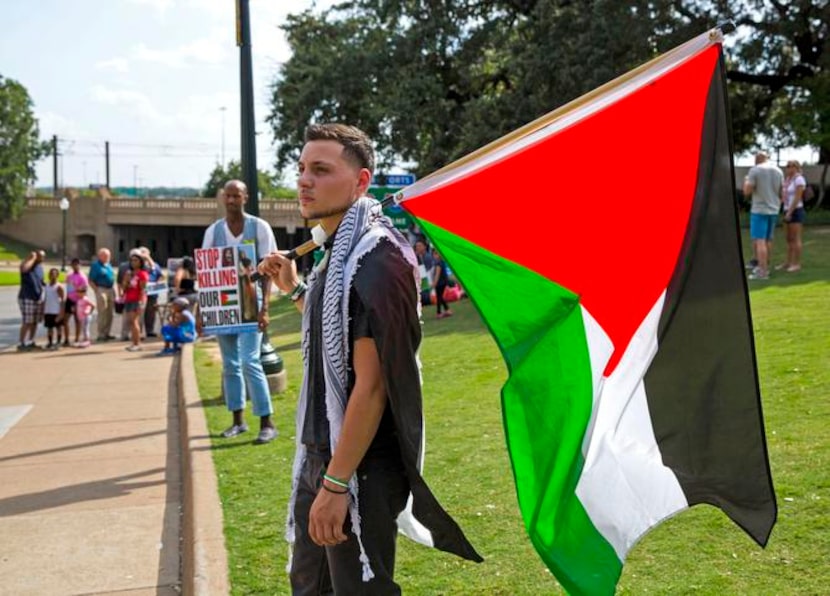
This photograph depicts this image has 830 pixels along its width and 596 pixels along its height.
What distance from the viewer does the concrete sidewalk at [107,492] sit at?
512 cm

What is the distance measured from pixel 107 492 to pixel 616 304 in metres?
4.75

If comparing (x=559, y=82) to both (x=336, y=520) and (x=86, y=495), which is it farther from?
(x=336, y=520)

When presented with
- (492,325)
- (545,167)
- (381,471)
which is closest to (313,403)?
(381,471)

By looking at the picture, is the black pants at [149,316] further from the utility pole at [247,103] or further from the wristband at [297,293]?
the wristband at [297,293]

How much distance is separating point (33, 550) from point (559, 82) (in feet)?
78.2

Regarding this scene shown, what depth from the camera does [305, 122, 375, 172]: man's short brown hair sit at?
3.14m

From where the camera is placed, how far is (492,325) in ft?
10.5

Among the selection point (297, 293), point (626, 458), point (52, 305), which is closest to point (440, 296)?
point (52, 305)

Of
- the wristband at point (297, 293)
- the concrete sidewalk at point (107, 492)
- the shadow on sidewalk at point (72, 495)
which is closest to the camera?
the wristband at point (297, 293)

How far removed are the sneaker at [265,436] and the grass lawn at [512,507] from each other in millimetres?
99

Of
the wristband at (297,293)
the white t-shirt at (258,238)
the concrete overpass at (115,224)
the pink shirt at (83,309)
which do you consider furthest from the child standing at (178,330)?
the concrete overpass at (115,224)

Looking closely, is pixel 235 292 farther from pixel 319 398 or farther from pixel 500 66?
pixel 500 66

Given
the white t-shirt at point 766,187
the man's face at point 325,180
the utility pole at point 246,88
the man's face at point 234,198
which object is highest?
the utility pole at point 246,88

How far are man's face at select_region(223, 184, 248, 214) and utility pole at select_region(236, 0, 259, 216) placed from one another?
2.93 metres
